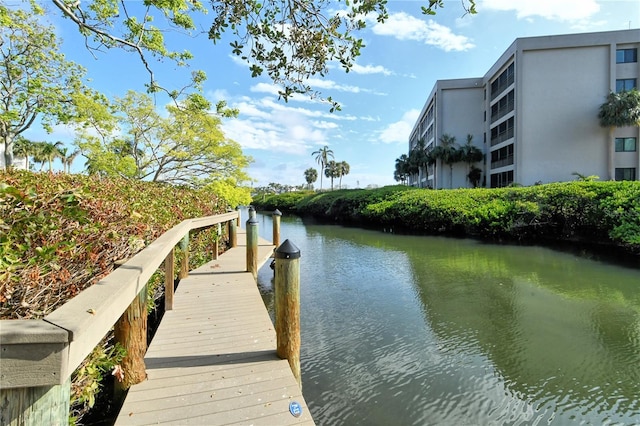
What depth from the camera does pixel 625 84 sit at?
87.9 ft

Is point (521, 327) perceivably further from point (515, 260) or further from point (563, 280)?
point (515, 260)

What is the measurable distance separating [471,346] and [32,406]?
5.74m

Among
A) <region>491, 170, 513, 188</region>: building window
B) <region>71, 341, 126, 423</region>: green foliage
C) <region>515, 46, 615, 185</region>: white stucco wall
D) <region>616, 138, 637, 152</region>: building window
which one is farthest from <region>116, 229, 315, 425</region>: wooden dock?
<region>616, 138, 637, 152</region>: building window

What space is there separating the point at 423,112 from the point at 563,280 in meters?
46.3

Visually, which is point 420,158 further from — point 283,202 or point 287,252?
point 287,252

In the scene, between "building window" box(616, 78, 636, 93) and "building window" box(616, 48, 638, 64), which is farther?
"building window" box(616, 78, 636, 93)

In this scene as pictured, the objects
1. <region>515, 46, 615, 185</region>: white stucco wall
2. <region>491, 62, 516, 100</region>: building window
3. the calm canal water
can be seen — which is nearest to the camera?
the calm canal water

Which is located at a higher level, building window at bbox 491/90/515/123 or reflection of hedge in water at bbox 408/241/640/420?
building window at bbox 491/90/515/123

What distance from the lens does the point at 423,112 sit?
5188 centimetres

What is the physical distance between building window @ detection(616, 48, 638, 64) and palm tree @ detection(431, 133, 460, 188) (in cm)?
1363

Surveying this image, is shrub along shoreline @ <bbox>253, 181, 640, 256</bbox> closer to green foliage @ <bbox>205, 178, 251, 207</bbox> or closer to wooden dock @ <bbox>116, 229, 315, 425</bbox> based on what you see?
green foliage @ <bbox>205, 178, 251, 207</bbox>

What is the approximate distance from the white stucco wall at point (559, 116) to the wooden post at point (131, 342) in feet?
99.2

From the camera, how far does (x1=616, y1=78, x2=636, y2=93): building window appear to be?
2667cm

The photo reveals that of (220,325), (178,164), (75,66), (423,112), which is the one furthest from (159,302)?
(423,112)
